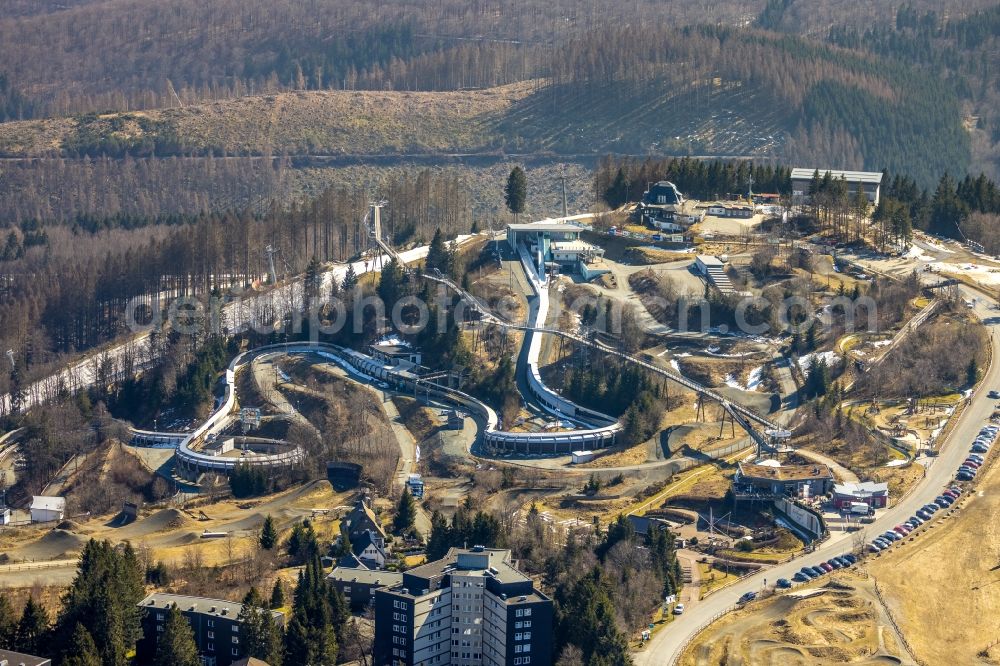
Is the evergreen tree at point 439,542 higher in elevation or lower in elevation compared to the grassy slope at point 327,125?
higher

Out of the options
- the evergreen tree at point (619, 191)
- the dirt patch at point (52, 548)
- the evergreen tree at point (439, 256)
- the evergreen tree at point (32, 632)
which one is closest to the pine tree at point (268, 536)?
the dirt patch at point (52, 548)

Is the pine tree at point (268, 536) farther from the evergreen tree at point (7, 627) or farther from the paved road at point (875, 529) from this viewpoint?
the paved road at point (875, 529)

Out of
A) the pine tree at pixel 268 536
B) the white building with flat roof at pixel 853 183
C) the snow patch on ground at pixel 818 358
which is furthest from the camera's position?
the white building with flat roof at pixel 853 183

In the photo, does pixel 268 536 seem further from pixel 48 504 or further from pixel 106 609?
pixel 48 504

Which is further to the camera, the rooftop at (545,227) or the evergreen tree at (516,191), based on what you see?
the evergreen tree at (516,191)

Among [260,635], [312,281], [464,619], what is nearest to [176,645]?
[260,635]

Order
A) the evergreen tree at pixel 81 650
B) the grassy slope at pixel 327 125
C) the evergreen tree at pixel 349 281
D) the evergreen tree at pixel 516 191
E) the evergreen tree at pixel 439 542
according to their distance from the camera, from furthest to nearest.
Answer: the grassy slope at pixel 327 125, the evergreen tree at pixel 516 191, the evergreen tree at pixel 349 281, the evergreen tree at pixel 439 542, the evergreen tree at pixel 81 650

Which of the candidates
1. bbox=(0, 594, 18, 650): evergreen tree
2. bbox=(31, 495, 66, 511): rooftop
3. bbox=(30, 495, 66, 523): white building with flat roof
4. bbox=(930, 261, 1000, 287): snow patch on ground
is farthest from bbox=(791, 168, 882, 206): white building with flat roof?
bbox=(0, 594, 18, 650): evergreen tree
